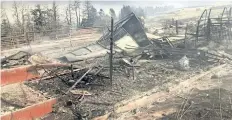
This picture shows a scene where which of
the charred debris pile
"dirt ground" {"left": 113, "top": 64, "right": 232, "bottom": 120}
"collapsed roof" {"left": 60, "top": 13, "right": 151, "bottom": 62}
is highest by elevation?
"collapsed roof" {"left": 60, "top": 13, "right": 151, "bottom": 62}

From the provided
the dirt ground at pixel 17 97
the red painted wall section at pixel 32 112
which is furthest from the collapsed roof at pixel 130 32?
the red painted wall section at pixel 32 112

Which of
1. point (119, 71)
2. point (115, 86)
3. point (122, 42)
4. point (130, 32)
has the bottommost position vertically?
point (115, 86)

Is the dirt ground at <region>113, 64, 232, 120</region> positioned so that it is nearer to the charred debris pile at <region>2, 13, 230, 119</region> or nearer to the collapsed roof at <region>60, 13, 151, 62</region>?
the charred debris pile at <region>2, 13, 230, 119</region>

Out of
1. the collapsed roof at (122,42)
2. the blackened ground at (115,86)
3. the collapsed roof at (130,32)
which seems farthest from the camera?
the collapsed roof at (130,32)

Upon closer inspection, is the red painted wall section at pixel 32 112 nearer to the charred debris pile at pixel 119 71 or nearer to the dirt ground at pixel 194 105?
the charred debris pile at pixel 119 71

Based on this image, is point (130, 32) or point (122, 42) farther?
point (130, 32)

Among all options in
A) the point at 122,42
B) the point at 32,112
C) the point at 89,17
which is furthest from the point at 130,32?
the point at 89,17

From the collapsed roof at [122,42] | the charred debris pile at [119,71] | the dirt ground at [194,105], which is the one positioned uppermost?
the collapsed roof at [122,42]

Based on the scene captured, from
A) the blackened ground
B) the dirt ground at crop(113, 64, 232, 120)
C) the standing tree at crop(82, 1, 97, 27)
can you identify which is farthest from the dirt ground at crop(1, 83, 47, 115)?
the standing tree at crop(82, 1, 97, 27)

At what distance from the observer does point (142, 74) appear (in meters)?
15.9

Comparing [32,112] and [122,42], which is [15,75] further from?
[122,42]

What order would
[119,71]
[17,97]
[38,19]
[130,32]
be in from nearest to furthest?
[17,97] → [119,71] → [130,32] → [38,19]

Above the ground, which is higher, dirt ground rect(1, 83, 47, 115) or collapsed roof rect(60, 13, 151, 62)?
collapsed roof rect(60, 13, 151, 62)

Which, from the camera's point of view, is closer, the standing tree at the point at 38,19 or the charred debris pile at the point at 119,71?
the charred debris pile at the point at 119,71
